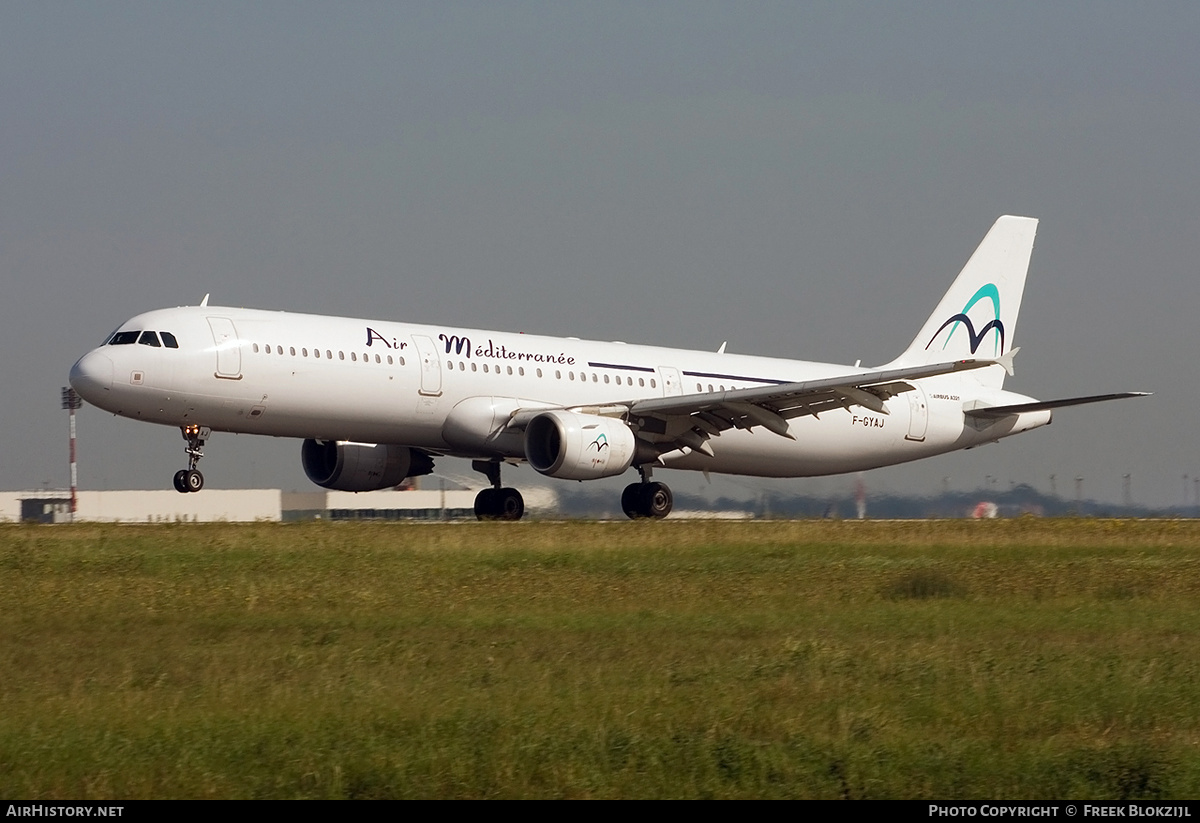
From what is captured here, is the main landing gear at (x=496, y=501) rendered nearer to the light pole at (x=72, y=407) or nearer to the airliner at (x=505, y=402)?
the airliner at (x=505, y=402)

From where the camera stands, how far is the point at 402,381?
2997cm

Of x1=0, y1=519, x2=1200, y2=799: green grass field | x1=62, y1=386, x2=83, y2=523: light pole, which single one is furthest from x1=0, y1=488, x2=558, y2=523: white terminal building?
x1=0, y1=519, x2=1200, y2=799: green grass field

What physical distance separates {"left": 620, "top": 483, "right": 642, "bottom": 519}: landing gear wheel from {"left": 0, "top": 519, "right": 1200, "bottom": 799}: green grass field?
38.2 feet

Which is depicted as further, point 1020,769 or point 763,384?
point 763,384

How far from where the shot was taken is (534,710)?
35.4 ft

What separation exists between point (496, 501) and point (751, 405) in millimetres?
6362

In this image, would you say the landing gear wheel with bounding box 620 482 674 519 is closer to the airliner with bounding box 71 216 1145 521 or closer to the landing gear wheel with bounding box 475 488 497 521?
the airliner with bounding box 71 216 1145 521

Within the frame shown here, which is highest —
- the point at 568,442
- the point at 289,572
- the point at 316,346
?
the point at 316,346

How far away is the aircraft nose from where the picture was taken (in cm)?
2784

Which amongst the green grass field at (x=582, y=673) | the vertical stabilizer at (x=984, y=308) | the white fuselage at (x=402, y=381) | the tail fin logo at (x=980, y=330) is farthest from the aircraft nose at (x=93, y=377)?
the tail fin logo at (x=980, y=330)

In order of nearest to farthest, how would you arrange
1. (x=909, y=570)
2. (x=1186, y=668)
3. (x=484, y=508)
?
1. (x=1186, y=668)
2. (x=909, y=570)
3. (x=484, y=508)

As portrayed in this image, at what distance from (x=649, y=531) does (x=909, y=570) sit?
693 centimetres
